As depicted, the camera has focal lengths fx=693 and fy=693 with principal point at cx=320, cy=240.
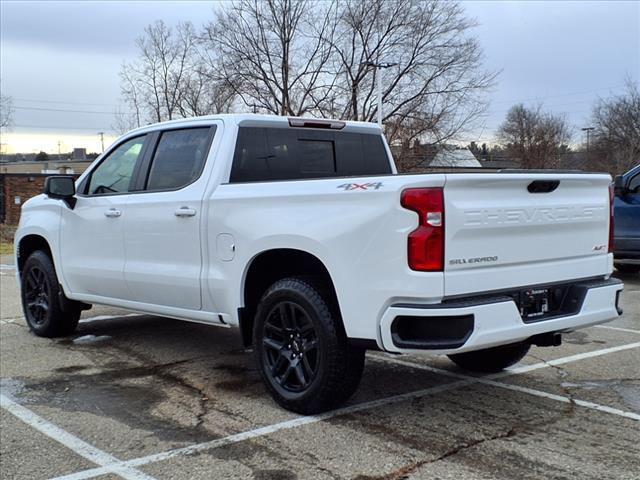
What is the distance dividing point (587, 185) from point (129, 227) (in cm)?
351

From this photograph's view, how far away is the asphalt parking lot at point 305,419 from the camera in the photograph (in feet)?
12.2

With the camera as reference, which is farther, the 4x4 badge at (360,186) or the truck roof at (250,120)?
the truck roof at (250,120)

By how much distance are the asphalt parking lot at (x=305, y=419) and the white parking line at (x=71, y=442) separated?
12 mm

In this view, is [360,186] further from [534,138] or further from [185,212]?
[534,138]

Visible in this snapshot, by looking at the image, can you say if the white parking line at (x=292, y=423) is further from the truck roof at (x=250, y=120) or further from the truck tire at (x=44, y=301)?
the truck tire at (x=44, y=301)

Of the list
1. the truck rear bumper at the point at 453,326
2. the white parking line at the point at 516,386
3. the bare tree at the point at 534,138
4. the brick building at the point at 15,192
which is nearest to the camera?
the truck rear bumper at the point at 453,326

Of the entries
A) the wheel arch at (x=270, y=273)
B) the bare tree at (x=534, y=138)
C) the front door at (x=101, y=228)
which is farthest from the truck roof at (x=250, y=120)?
the bare tree at (x=534, y=138)

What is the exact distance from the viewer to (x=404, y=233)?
3785 millimetres

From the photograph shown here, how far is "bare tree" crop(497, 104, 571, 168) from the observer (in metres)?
47.5

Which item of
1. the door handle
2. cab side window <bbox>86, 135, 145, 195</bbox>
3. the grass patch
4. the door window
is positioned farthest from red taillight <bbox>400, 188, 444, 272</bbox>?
the grass patch

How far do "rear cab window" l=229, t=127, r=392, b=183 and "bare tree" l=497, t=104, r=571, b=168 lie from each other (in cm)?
4303

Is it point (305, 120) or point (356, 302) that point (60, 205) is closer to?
point (305, 120)

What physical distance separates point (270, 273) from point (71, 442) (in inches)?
66.0

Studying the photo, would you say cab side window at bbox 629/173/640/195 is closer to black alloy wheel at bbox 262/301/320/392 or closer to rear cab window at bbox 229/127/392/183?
rear cab window at bbox 229/127/392/183
